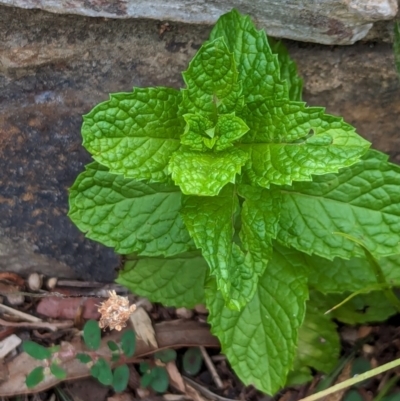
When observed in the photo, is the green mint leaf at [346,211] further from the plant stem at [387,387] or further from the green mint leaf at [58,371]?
the green mint leaf at [58,371]

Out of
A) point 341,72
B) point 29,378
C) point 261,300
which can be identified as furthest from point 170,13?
A: point 29,378

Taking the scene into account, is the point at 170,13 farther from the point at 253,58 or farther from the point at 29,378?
the point at 29,378

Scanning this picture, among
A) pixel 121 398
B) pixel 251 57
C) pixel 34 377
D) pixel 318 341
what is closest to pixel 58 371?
pixel 34 377

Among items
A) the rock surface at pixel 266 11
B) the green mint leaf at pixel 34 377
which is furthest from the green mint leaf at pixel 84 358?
the rock surface at pixel 266 11

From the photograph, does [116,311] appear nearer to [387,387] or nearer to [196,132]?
[196,132]

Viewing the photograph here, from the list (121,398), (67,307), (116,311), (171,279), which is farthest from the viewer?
(67,307)
